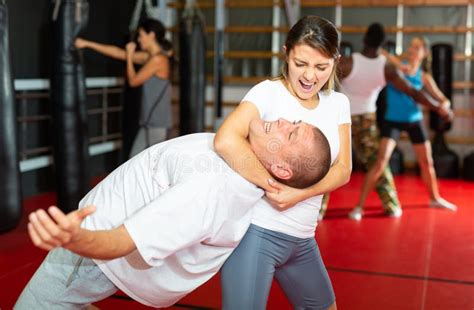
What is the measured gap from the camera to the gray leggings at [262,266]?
5.07 ft

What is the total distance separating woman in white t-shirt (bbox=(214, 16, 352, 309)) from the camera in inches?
60.5

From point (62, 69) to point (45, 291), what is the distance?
256 centimetres

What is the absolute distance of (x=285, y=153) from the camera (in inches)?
57.4

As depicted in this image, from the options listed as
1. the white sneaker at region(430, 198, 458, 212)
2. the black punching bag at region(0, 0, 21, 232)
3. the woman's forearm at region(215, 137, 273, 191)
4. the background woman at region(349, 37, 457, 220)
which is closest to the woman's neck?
the woman's forearm at region(215, 137, 273, 191)

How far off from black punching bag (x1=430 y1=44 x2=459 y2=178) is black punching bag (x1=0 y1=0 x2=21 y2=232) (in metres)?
4.65

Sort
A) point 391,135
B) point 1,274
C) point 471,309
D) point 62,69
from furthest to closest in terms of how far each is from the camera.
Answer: point 391,135
point 62,69
point 1,274
point 471,309

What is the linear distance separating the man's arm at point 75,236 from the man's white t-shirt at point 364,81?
10.4 ft

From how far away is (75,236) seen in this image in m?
1.14

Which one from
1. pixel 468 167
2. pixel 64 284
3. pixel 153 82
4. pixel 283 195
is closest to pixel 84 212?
pixel 64 284

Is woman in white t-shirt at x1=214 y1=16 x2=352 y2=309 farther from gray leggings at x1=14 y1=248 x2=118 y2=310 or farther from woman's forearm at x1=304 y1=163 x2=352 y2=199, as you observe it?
gray leggings at x1=14 y1=248 x2=118 y2=310

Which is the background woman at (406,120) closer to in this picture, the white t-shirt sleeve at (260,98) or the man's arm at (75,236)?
the white t-shirt sleeve at (260,98)

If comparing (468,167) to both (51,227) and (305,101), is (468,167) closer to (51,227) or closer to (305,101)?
(305,101)

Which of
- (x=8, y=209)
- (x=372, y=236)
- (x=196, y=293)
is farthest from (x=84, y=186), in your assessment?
(x=372, y=236)

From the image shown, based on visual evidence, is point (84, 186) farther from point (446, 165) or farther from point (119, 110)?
point (446, 165)
